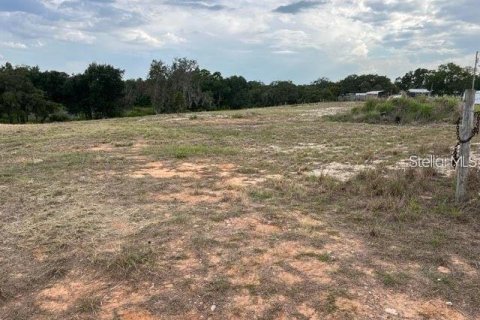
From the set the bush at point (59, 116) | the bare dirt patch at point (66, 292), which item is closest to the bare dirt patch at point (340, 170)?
the bare dirt patch at point (66, 292)

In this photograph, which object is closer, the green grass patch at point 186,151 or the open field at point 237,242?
the open field at point 237,242

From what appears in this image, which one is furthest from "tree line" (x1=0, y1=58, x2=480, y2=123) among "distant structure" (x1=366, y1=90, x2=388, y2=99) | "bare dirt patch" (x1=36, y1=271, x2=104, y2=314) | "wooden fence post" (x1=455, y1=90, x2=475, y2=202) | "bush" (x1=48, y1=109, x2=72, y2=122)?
"bare dirt patch" (x1=36, y1=271, x2=104, y2=314)

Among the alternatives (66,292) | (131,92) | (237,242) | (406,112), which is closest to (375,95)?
(406,112)

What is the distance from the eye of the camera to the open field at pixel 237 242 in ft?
9.12

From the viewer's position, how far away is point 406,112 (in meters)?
16.7

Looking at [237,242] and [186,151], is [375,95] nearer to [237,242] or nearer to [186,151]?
[186,151]

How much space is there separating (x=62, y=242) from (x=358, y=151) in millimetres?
6419

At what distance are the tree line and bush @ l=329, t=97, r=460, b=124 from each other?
1366cm

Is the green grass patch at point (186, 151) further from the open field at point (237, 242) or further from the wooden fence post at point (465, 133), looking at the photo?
the wooden fence post at point (465, 133)

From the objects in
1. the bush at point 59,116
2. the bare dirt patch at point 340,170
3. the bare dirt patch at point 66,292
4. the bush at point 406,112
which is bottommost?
the bush at point 59,116

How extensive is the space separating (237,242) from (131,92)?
142 ft

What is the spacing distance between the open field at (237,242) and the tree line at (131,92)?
27327mm

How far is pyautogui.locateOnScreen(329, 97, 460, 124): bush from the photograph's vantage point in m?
16.0

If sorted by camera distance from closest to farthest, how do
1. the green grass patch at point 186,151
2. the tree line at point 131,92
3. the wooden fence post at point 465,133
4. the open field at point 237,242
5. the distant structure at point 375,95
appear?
the open field at point 237,242 → the wooden fence post at point 465,133 → the green grass patch at point 186,151 → the distant structure at point 375,95 → the tree line at point 131,92
